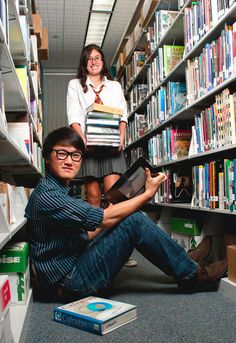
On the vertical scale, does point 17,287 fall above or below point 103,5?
below

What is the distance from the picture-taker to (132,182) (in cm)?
174

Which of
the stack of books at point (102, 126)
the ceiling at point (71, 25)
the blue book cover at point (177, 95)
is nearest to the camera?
the stack of books at point (102, 126)

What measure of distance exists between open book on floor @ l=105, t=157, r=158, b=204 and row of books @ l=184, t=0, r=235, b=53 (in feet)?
3.03

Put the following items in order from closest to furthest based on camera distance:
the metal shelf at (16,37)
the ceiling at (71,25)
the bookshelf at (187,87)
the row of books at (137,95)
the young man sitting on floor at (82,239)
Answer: the young man sitting on floor at (82,239) → the metal shelf at (16,37) → the bookshelf at (187,87) → the row of books at (137,95) → the ceiling at (71,25)

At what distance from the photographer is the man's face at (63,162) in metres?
1.52

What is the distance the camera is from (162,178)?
1643 millimetres

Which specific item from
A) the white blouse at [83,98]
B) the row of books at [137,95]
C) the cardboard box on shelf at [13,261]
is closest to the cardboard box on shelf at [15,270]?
the cardboard box on shelf at [13,261]

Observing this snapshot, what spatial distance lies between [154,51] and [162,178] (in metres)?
1.86

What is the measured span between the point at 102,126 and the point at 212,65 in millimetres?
766

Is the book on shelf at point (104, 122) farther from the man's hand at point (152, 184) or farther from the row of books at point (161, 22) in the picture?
the row of books at point (161, 22)

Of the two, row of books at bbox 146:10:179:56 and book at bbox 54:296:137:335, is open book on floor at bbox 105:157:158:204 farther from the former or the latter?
row of books at bbox 146:10:179:56

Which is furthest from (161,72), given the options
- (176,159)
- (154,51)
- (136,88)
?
(136,88)

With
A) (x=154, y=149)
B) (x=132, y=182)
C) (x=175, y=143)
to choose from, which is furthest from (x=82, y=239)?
(x=154, y=149)

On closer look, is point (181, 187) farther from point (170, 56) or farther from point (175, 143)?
point (170, 56)
